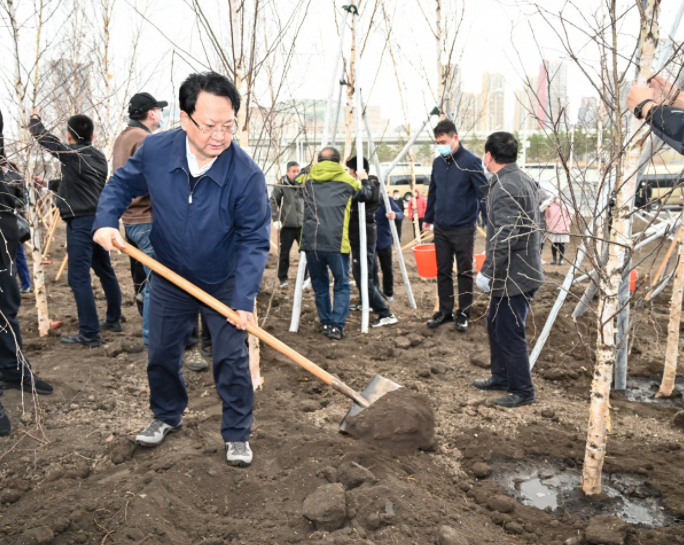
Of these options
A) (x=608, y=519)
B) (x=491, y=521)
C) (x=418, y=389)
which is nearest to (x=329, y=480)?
(x=491, y=521)

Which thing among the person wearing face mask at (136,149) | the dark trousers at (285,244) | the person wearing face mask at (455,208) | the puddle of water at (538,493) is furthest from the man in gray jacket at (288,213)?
the puddle of water at (538,493)

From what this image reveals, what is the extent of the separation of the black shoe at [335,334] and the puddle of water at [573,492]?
101 inches

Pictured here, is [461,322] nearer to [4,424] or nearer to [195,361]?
[195,361]

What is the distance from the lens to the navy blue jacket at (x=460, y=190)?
565cm

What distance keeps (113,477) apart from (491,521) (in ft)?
6.17

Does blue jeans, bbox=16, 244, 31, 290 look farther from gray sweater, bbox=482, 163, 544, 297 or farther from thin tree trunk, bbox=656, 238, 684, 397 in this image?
thin tree trunk, bbox=656, 238, 684, 397

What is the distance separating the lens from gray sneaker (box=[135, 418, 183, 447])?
3240mm

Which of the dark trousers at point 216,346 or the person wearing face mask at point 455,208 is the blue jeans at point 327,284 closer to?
the person wearing face mask at point 455,208

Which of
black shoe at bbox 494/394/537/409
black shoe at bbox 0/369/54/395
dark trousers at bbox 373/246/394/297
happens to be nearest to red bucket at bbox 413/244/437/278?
dark trousers at bbox 373/246/394/297

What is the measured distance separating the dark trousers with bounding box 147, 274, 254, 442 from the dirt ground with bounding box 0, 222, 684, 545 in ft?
0.93

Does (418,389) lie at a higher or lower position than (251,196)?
lower

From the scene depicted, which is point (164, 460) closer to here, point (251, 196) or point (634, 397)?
point (251, 196)

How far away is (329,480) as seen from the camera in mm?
2887

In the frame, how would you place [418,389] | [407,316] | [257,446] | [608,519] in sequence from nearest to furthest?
[608,519] < [257,446] < [418,389] < [407,316]
